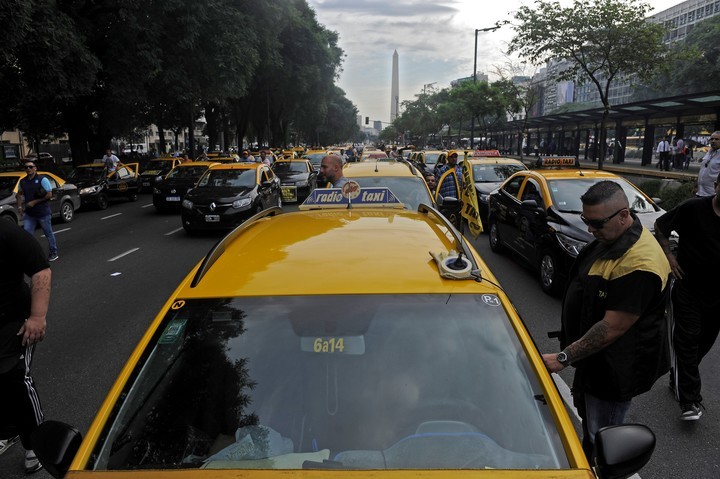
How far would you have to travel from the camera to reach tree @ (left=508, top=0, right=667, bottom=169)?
17.8m

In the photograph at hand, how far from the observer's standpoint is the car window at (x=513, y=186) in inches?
378

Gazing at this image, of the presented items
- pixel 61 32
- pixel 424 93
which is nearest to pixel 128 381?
pixel 61 32

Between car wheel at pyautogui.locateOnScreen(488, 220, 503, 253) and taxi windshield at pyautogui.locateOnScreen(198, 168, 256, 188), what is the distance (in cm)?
627

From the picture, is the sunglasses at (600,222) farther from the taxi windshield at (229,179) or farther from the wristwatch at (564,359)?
the taxi windshield at (229,179)

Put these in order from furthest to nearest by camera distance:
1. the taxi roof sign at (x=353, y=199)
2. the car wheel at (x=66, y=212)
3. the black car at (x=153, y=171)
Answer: the black car at (x=153, y=171) < the car wheel at (x=66, y=212) < the taxi roof sign at (x=353, y=199)

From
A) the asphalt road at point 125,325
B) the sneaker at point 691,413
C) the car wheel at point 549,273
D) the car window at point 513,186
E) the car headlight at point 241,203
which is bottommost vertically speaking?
the asphalt road at point 125,325

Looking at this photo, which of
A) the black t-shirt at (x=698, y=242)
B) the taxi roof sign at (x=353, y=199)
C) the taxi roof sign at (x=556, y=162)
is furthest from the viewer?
the taxi roof sign at (x=556, y=162)

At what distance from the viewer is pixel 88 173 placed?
19.5 m

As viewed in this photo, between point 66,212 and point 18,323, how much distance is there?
1410cm

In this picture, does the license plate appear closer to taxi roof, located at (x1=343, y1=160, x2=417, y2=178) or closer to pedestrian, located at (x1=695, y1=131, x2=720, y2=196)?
taxi roof, located at (x1=343, y1=160, x2=417, y2=178)

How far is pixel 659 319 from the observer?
272 centimetres

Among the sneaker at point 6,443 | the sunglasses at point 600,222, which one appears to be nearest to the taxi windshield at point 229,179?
the sneaker at point 6,443

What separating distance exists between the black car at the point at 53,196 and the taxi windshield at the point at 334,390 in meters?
12.0

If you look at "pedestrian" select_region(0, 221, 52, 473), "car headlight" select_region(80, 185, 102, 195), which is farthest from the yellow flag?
"car headlight" select_region(80, 185, 102, 195)
